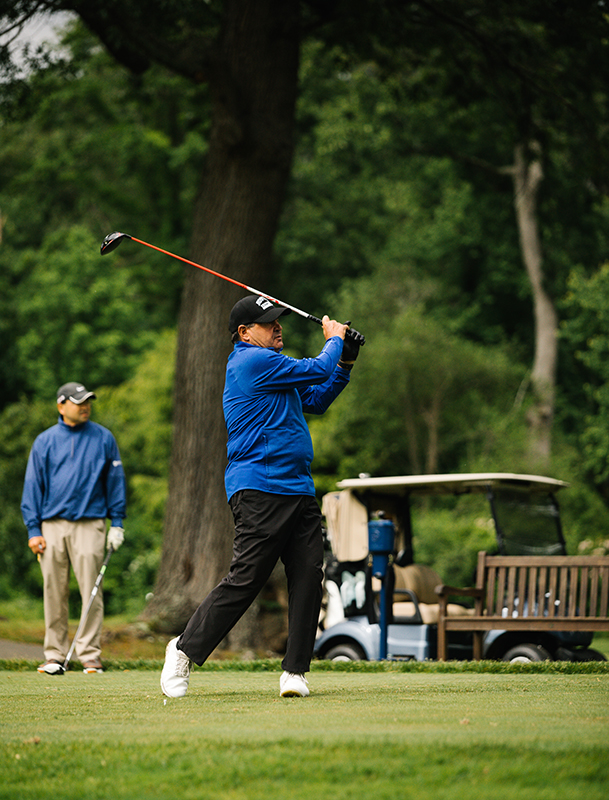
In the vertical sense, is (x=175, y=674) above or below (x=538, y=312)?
below

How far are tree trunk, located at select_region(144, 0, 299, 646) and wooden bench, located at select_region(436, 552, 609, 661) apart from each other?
3304 mm

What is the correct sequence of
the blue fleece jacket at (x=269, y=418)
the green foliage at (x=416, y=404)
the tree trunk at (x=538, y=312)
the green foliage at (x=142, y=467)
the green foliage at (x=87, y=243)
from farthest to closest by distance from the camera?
1. the green foliage at (x=87, y=243)
2. the tree trunk at (x=538, y=312)
3. the green foliage at (x=416, y=404)
4. the green foliage at (x=142, y=467)
5. the blue fleece jacket at (x=269, y=418)

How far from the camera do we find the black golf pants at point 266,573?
520 cm

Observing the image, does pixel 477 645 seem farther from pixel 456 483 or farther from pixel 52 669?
pixel 52 669

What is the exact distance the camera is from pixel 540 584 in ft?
31.0

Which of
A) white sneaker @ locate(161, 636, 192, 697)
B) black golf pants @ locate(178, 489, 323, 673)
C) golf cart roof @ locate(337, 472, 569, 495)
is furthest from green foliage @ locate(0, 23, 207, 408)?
white sneaker @ locate(161, 636, 192, 697)

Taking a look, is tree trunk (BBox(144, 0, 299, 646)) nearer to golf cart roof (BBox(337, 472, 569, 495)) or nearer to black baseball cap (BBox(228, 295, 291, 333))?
golf cart roof (BBox(337, 472, 569, 495))

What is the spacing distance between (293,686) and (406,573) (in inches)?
243

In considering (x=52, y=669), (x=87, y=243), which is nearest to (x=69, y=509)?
(x=52, y=669)

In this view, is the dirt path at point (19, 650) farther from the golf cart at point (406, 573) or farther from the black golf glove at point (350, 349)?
the black golf glove at point (350, 349)

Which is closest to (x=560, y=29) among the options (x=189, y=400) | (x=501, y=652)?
(x=189, y=400)

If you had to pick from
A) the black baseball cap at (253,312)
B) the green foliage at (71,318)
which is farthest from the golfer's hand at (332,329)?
the green foliage at (71,318)

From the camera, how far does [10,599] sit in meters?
23.7

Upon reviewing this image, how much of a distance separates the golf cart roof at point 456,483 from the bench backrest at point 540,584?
1116mm
